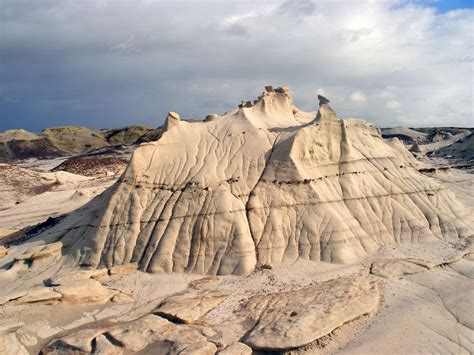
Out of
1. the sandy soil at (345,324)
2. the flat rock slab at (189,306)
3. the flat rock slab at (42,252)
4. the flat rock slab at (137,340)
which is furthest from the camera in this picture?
the flat rock slab at (42,252)

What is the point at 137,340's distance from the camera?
35.2 ft

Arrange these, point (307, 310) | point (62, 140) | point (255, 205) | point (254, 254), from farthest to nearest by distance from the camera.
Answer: point (62, 140), point (255, 205), point (254, 254), point (307, 310)

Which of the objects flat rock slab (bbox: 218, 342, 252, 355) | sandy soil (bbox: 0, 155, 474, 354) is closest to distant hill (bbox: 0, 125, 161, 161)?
sandy soil (bbox: 0, 155, 474, 354)

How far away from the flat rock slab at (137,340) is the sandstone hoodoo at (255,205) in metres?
4.17

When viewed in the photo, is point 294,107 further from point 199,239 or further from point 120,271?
point 120,271

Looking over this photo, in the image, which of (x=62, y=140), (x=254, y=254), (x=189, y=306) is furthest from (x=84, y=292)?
(x=62, y=140)

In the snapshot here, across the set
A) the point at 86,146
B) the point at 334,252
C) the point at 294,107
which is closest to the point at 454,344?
the point at 334,252

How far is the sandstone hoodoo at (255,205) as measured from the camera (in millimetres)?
15688

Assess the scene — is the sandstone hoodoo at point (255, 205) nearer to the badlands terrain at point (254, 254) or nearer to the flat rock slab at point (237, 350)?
the badlands terrain at point (254, 254)

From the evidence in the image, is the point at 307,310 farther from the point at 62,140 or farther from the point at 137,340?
the point at 62,140

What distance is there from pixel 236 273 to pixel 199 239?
199 cm

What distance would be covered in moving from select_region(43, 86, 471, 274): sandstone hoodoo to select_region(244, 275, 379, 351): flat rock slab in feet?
7.45

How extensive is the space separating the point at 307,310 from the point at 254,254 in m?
4.37

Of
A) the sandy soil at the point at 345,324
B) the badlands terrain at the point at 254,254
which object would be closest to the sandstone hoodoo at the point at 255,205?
the badlands terrain at the point at 254,254
